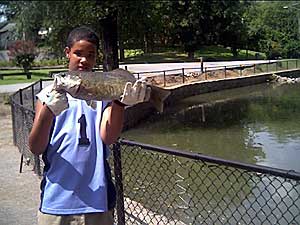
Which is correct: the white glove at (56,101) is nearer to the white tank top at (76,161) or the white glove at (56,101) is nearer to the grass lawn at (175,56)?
the white tank top at (76,161)

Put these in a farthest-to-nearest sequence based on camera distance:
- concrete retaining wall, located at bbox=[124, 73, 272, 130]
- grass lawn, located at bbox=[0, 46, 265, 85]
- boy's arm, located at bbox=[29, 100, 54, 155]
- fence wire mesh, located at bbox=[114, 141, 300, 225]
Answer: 1. grass lawn, located at bbox=[0, 46, 265, 85]
2. concrete retaining wall, located at bbox=[124, 73, 272, 130]
3. fence wire mesh, located at bbox=[114, 141, 300, 225]
4. boy's arm, located at bbox=[29, 100, 54, 155]

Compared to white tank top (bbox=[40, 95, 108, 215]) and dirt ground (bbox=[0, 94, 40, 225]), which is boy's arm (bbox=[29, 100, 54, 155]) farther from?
dirt ground (bbox=[0, 94, 40, 225])

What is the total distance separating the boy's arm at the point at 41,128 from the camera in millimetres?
2498

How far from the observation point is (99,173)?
270 centimetres

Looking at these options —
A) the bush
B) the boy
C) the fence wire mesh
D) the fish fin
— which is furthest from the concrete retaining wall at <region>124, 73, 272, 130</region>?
the fish fin

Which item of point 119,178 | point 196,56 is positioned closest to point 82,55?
point 119,178

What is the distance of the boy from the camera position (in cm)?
262

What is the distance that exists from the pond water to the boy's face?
29.8ft

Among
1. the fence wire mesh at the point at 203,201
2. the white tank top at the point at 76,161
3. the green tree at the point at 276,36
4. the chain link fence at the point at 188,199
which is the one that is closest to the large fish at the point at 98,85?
the white tank top at the point at 76,161

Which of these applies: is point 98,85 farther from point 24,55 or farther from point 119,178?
point 24,55

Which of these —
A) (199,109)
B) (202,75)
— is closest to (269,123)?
(199,109)

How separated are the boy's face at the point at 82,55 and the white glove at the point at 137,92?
1.07 feet

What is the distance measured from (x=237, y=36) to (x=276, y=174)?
51165mm

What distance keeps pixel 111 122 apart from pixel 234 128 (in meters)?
16.7
